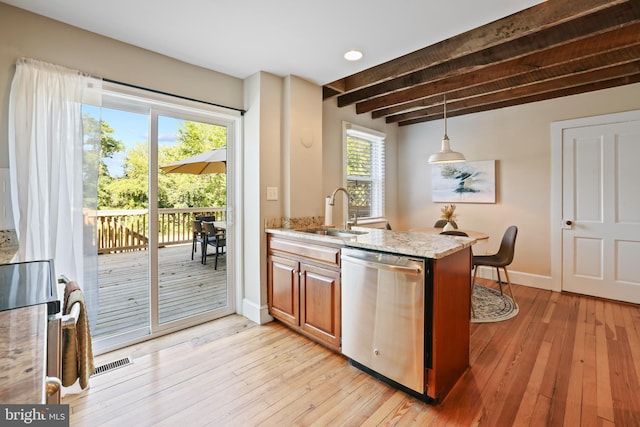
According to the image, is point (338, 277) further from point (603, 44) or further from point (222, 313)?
point (603, 44)

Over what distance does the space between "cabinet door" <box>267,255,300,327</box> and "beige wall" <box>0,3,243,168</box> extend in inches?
68.9

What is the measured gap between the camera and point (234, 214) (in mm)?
3215

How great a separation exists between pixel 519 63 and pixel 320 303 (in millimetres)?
2969

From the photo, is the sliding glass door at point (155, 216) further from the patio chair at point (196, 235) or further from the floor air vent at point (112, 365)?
the floor air vent at point (112, 365)

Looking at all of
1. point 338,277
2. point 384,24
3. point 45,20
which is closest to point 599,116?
point 384,24

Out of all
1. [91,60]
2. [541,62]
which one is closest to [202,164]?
[91,60]

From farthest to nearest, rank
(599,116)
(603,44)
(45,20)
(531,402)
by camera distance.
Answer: (599,116)
(603,44)
(45,20)
(531,402)

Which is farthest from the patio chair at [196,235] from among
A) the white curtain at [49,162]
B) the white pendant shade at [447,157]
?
the white pendant shade at [447,157]

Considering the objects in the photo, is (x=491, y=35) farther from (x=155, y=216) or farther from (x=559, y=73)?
(x=155, y=216)

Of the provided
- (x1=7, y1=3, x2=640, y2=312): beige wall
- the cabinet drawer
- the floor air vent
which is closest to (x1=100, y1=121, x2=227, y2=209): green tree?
(x1=7, y1=3, x2=640, y2=312): beige wall

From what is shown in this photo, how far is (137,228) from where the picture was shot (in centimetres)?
269

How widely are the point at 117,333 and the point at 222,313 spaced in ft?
3.05

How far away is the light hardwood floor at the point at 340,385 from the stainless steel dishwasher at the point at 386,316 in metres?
0.15

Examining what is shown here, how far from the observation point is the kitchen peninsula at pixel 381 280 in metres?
1.79
